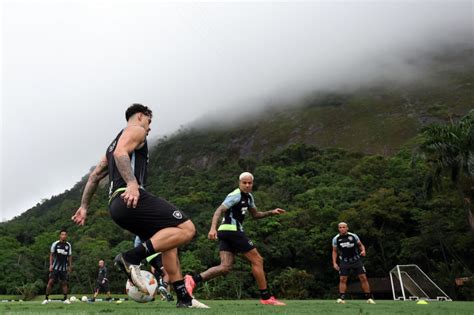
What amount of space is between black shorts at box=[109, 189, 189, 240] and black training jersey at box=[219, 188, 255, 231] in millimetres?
3457

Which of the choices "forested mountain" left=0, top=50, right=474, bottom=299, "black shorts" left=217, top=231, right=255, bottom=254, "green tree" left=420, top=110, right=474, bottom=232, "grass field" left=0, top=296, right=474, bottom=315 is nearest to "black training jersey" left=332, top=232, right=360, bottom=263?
"grass field" left=0, top=296, right=474, bottom=315

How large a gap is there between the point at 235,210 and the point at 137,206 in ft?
12.9

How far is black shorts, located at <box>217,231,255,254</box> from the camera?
8297mm

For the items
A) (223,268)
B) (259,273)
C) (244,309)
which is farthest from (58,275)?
(244,309)

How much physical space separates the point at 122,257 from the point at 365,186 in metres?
59.7

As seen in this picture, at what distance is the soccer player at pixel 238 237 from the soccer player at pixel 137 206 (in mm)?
3021

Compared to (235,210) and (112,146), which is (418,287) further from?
(112,146)

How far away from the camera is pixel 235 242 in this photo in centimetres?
835

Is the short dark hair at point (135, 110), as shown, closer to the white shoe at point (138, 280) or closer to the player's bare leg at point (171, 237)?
the player's bare leg at point (171, 237)

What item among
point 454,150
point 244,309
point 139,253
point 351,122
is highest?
point 351,122

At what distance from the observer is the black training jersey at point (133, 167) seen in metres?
4.99

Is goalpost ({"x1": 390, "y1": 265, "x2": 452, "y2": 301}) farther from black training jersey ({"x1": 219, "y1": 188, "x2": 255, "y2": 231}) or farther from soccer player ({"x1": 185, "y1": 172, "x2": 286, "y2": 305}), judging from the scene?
black training jersey ({"x1": 219, "y1": 188, "x2": 255, "y2": 231})

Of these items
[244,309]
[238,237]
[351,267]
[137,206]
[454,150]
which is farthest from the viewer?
[454,150]

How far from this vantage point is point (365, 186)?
61500 millimetres
